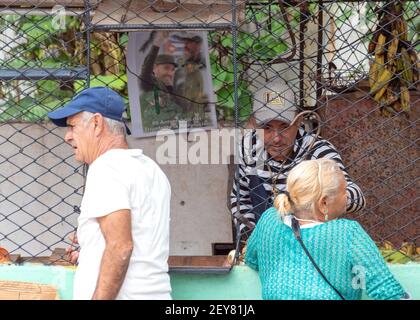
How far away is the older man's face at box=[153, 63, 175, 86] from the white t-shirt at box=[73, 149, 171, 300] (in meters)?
1.56

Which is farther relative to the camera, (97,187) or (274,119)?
(274,119)

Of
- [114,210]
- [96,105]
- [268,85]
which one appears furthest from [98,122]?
[268,85]

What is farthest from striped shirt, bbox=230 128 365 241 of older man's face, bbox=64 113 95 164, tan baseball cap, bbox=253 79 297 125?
older man's face, bbox=64 113 95 164

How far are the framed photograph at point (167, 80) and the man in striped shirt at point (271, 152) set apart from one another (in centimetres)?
43

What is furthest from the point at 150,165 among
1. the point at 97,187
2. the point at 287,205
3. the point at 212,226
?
the point at 212,226

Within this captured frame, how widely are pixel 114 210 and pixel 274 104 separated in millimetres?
1654

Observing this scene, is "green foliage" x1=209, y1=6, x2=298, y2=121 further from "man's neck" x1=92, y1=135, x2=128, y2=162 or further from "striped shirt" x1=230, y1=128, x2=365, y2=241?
"man's neck" x1=92, y1=135, x2=128, y2=162

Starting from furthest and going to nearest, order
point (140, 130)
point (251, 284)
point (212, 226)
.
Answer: point (212, 226), point (140, 130), point (251, 284)

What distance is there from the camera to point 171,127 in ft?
17.7

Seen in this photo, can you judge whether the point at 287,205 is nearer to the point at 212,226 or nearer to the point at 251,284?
the point at 251,284

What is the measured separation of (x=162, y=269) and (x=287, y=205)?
577mm
